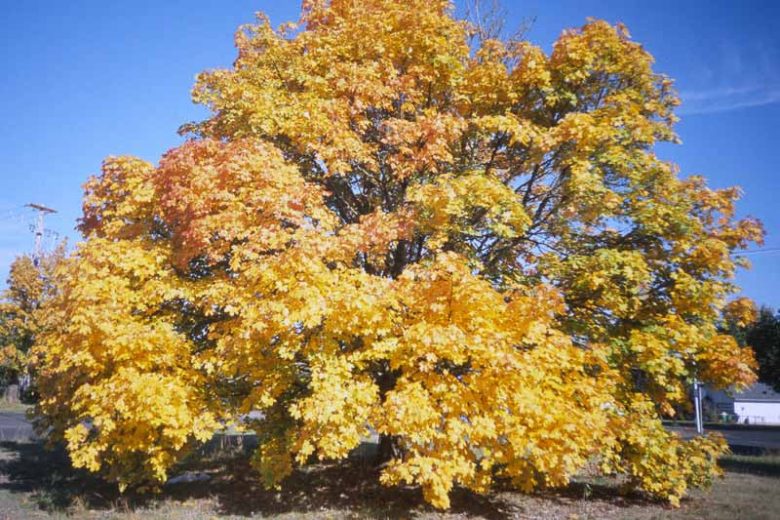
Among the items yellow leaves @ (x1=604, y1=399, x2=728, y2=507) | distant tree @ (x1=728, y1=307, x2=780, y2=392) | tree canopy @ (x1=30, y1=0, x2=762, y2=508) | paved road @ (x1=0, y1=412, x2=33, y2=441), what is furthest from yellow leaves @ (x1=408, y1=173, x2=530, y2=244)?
distant tree @ (x1=728, y1=307, x2=780, y2=392)

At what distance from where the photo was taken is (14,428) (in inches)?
864

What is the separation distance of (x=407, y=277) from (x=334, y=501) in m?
5.22

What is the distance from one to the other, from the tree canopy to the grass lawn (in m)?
0.70

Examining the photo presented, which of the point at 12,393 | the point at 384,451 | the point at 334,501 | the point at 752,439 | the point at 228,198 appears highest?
the point at 228,198

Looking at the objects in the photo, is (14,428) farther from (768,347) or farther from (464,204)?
(768,347)

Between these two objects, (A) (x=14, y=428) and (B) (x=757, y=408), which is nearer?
(A) (x=14, y=428)

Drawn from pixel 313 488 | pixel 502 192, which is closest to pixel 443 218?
pixel 502 192

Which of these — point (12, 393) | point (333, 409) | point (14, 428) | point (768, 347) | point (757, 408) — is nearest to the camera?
point (333, 409)

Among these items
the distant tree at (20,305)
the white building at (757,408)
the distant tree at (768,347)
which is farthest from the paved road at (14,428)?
the white building at (757,408)

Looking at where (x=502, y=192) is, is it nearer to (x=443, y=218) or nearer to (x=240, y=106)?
(x=443, y=218)

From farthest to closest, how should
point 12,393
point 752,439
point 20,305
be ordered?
point 12,393
point 20,305
point 752,439

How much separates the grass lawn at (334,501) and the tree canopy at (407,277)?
0.70 m

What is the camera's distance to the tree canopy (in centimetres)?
675

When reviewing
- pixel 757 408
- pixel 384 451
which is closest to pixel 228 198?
pixel 384 451
